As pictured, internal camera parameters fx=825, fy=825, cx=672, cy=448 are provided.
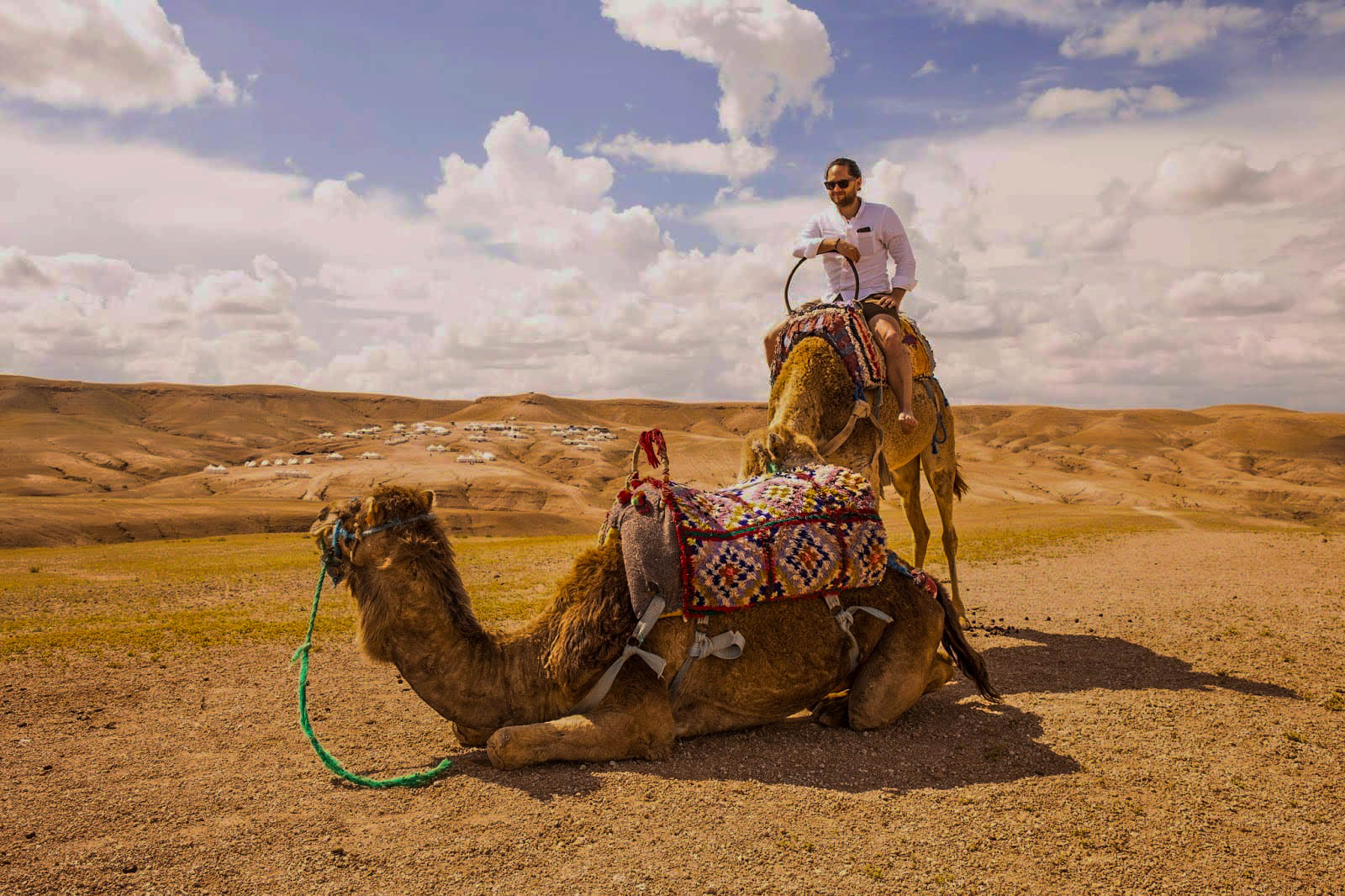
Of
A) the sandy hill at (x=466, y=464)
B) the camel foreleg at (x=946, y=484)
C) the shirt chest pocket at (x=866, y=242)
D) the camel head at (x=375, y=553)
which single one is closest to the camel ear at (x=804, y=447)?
the shirt chest pocket at (x=866, y=242)

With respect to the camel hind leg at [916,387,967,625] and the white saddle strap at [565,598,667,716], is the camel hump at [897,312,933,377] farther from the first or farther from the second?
the white saddle strap at [565,598,667,716]

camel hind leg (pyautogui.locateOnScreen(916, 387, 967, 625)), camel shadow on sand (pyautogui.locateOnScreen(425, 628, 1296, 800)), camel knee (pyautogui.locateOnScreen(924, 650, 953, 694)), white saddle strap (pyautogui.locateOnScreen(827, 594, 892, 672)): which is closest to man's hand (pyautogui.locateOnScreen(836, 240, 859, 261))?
camel hind leg (pyautogui.locateOnScreen(916, 387, 967, 625))

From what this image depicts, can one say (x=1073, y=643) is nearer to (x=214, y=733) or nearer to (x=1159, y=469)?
(x=214, y=733)

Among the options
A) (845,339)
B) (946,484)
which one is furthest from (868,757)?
(946,484)

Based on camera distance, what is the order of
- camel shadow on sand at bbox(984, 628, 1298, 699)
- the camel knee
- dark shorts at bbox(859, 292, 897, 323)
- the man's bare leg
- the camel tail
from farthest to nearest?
1. dark shorts at bbox(859, 292, 897, 323)
2. the man's bare leg
3. camel shadow on sand at bbox(984, 628, 1298, 699)
4. the camel tail
5. the camel knee

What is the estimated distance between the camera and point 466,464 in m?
87.2

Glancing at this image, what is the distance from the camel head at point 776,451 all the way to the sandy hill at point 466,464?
43238mm

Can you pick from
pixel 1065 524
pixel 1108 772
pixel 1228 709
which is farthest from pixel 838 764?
pixel 1065 524

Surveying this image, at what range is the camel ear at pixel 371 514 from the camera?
17.5 ft

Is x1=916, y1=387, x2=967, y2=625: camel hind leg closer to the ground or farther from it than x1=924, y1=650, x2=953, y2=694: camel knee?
farther from it

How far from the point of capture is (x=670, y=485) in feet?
19.4

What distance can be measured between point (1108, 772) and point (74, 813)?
6.27 m

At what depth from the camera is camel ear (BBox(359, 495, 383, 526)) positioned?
5348 millimetres

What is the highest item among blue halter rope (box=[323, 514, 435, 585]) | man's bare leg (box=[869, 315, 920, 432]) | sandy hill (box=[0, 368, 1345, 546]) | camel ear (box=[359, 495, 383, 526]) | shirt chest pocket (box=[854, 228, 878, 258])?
shirt chest pocket (box=[854, 228, 878, 258])
